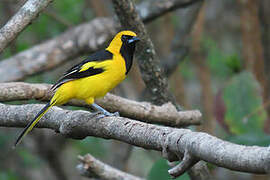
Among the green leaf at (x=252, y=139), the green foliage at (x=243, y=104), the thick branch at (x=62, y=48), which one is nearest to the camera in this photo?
the green leaf at (x=252, y=139)

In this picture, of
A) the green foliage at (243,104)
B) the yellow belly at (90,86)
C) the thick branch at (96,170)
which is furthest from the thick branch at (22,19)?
the green foliage at (243,104)

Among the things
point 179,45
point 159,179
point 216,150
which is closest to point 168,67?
point 179,45

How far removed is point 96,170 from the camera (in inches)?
158

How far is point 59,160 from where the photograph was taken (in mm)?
7734

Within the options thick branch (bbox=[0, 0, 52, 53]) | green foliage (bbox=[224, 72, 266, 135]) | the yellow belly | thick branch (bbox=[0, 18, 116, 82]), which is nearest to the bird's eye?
the yellow belly

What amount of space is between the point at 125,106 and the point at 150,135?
1283 mm

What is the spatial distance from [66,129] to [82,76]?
0.62 metres

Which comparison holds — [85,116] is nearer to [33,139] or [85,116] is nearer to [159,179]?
[159,179]

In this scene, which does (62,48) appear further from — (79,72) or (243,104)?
(79,72)

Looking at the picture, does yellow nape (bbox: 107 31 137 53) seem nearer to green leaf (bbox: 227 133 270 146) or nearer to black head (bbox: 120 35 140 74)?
black head (bbox: 120 35 140 74)

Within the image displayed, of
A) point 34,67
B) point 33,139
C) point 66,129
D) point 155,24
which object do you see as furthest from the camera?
point 155,24

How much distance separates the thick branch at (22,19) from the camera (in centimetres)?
308

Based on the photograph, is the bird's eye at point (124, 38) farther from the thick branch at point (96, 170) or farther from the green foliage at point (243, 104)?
the green foliage at point (243, 104)

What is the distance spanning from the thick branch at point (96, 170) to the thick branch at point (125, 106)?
480 millimetres
